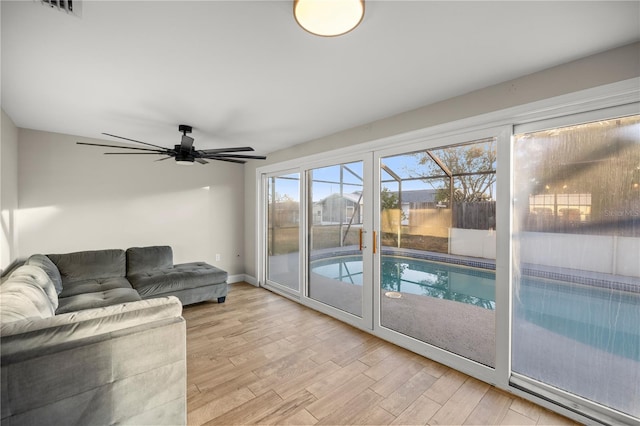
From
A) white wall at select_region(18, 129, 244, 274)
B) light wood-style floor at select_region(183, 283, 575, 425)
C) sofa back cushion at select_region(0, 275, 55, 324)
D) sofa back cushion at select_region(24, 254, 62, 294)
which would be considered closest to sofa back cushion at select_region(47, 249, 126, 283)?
sofa back cushion at select_region(24, 254, 62, 294)

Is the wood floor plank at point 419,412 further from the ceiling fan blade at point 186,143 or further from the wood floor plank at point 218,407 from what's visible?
the ceiling fan blade at point 186,143

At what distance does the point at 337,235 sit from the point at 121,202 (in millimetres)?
3330

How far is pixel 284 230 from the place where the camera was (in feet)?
15.5

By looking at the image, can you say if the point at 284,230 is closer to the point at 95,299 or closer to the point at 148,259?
the point at 148,259

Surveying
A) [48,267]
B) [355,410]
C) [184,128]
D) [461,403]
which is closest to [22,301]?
[48,267]

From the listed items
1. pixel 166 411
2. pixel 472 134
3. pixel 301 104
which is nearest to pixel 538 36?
pixel 472 134

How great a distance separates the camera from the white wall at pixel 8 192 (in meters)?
2.82

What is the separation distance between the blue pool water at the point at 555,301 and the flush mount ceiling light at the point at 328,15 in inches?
87.4

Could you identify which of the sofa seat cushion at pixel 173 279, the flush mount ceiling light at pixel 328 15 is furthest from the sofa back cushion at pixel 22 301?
the flush mount ceiling light at pixel 328 15

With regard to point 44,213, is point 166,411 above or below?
below

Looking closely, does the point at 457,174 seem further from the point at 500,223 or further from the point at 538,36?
the point at 538,36

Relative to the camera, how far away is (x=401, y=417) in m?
1.86

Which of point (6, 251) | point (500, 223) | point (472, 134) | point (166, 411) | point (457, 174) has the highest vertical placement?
point (472, 134)

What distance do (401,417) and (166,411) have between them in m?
1.50
